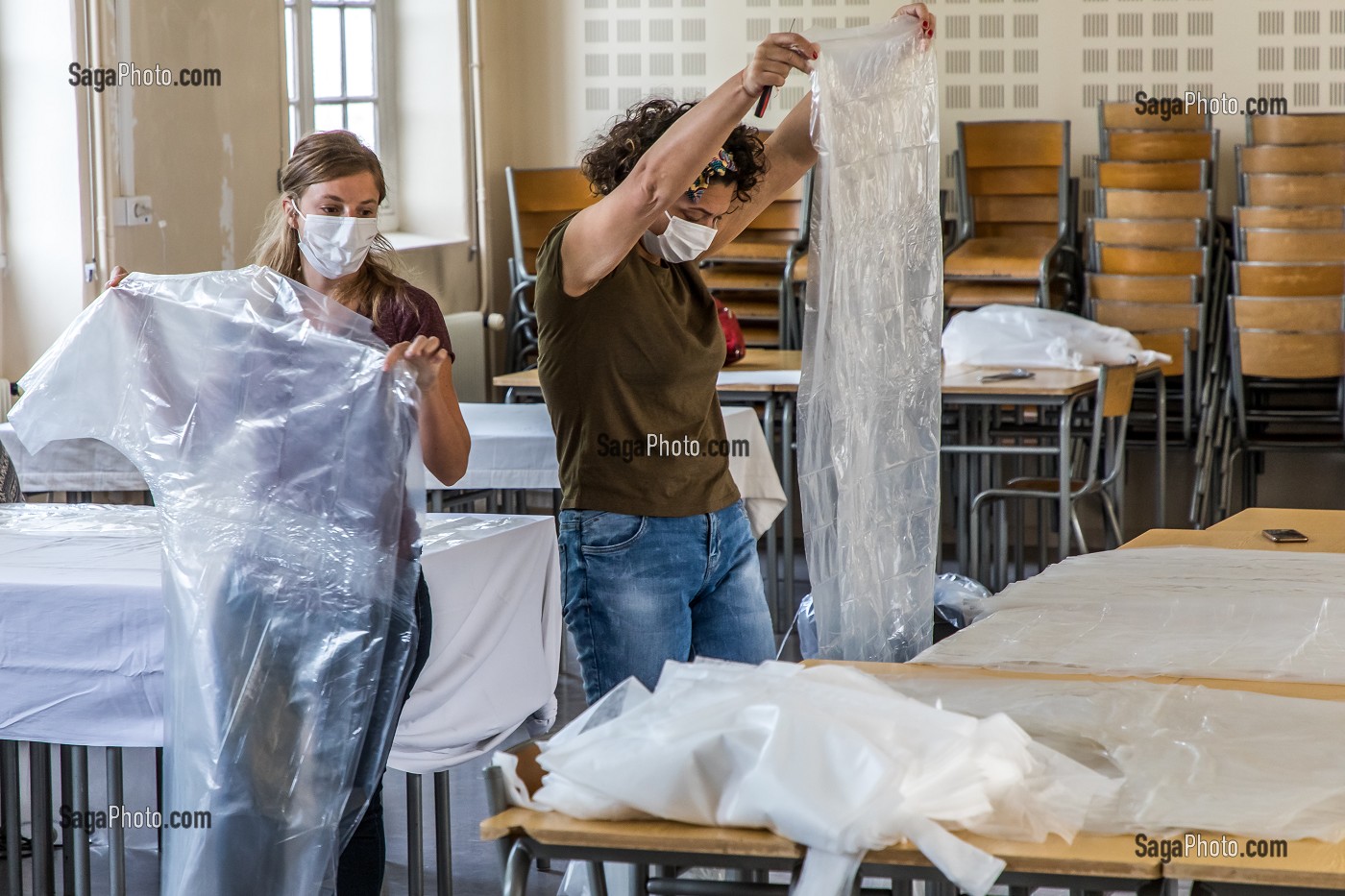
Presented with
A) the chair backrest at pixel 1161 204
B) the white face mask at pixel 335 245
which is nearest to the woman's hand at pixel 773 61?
the white face mask at pixel 335 245

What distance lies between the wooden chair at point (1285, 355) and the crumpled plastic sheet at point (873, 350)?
3875mm

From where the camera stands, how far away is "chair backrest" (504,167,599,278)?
6.40 metres

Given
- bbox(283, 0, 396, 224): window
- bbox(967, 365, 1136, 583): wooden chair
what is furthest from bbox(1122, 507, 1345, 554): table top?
bbox(283, 0, 396, 224): window

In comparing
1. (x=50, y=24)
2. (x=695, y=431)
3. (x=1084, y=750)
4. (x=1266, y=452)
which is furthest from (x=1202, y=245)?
(x=1084, y=750)

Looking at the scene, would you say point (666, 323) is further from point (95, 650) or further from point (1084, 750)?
point (95, 650)

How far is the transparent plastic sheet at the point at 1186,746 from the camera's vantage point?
4.07 ft

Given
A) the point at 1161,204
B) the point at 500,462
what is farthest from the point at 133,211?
the point at 1161,204

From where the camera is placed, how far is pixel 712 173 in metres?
1.95

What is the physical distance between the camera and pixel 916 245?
2.02 m

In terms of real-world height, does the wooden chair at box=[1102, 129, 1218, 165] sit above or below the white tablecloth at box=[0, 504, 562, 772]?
above

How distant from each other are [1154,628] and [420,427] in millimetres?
931

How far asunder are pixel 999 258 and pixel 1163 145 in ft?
2.48

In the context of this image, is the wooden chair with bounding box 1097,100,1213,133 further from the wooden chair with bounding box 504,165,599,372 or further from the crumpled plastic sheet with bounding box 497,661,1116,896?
the crumpled plastic sheet with bounding box 497,661,1116,896

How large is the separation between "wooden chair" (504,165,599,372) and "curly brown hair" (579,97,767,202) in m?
4.34
